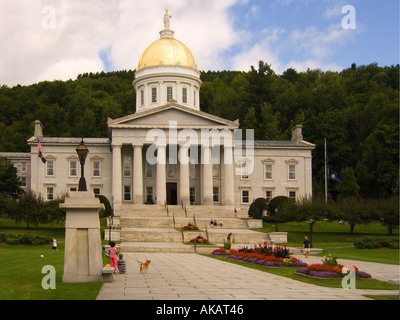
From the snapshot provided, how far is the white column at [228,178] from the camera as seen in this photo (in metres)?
70.4

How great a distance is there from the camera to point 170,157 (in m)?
73.8

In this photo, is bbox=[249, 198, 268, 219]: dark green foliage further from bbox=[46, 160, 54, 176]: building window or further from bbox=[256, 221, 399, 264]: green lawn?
bbox=[46, 160, 54, 176]: building window

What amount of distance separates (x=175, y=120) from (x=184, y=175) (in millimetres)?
6793

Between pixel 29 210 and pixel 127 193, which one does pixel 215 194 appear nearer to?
pixel 127 193

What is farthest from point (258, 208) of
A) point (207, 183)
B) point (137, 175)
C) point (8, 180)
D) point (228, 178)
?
point (8, 180)

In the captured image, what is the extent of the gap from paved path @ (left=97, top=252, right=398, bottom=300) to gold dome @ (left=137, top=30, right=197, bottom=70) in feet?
185

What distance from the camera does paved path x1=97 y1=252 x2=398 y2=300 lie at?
17.9 meters

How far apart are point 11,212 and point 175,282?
36.5 meters

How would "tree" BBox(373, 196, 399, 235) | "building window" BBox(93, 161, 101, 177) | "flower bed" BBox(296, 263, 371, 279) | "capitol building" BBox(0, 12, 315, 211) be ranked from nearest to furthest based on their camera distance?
"flower bed" BBox(296, 263, 371, 279) < "tree" BBox(373, 196, 399, 235) < "capitol building" BBox(0, 12, 315, 211) < "building window" BBox(93, 161, 101, 177)

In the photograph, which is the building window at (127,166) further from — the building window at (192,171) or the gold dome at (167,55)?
the gold dome at (167,55)

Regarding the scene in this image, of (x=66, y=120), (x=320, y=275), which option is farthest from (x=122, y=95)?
(x=320, y=275)

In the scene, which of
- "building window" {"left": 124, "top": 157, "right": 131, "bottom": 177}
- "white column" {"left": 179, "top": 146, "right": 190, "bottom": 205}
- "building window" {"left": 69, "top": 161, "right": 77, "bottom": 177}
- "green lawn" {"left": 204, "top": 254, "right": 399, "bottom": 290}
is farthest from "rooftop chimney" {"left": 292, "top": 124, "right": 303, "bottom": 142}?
"green lawn" {"left": 204, "top": 254, "right": 399, "bottom": 290}

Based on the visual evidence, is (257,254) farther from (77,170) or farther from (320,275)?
(77,170)

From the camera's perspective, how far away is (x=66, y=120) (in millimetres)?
114188
